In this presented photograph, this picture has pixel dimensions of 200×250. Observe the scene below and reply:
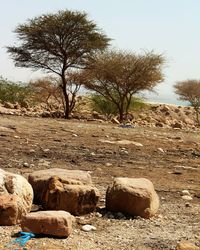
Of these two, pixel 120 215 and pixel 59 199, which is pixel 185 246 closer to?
pixel 120 215

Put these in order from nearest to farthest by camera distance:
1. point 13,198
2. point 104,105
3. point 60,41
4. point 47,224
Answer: point 47,224 < point 13,198 < point 60,41 < point 104,105

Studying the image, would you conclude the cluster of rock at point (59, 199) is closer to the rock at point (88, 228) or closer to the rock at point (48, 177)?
the rock at point (48, 177)

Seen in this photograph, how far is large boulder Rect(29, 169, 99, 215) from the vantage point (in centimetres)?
414

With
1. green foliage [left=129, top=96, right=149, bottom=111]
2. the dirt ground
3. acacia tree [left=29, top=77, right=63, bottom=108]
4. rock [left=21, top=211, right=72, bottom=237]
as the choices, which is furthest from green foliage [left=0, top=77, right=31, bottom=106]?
rock [left=21, top=211, right=72, bottom=237]

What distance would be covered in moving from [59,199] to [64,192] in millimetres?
81

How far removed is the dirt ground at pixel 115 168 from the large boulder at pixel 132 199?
0.30 feet

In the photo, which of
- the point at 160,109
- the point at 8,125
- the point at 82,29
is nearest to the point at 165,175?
the point at 8,125

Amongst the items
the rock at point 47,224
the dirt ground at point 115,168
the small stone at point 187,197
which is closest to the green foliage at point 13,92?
the dirt ground at point 115,168

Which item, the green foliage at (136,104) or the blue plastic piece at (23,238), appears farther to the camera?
the green foliage at (136,104)

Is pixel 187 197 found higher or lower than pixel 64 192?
lower

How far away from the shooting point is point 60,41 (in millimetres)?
20125

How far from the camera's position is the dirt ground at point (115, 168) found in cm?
364

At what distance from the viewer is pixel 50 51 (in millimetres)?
20344

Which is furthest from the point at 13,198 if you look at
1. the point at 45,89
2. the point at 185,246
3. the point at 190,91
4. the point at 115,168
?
the point at 190,91
